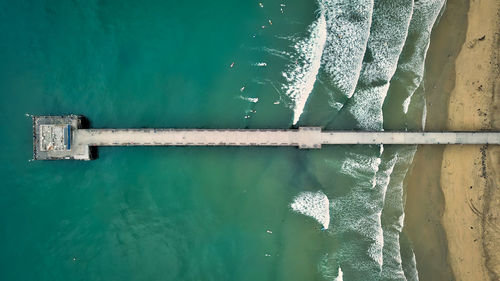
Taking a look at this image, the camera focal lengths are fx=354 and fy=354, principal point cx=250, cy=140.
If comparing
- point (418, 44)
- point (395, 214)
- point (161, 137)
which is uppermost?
point (418, 44)

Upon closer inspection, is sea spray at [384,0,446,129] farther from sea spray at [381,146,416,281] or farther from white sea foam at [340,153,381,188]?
white sea foam at [340,153,381,188]

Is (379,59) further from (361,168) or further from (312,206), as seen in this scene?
(312,206)

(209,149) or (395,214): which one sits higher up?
(209,149)

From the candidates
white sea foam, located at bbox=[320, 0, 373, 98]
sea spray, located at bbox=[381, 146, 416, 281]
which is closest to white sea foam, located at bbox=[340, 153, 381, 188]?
sea spray, located at bbox=[381, 146, 416, 281]

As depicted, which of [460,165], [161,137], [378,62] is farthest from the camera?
[460,165]

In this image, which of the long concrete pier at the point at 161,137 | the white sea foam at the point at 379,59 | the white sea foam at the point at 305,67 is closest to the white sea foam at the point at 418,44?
the white sea foam at the point at 379,59

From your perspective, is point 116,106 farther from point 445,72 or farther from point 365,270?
point 445,72

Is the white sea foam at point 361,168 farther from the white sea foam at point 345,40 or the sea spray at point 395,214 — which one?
the white sea foam at point 345,40

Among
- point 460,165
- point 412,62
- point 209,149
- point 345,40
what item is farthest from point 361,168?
point 209,149
